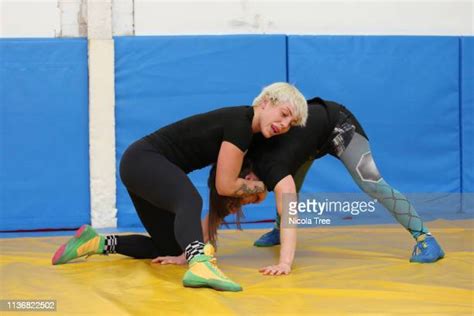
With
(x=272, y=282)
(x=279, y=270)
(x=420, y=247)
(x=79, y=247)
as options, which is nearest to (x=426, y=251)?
(x=420, y=247)

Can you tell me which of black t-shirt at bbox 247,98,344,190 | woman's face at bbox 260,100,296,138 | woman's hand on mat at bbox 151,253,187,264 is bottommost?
woman's hand on mat at bbox 151,253,187,264

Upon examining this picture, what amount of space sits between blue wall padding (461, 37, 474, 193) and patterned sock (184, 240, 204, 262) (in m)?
3.72

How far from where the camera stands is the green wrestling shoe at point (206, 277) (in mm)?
2379

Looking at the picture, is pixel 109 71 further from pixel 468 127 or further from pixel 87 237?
pixel 468 127

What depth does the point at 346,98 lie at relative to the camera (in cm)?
547

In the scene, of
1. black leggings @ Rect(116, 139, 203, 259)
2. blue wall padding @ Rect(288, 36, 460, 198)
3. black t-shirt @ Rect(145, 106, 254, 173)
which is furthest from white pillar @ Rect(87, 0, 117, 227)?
black t-shirt @ Rect(145, 106, 254, 173)

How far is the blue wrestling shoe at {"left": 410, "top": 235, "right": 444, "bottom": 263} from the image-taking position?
2961mm

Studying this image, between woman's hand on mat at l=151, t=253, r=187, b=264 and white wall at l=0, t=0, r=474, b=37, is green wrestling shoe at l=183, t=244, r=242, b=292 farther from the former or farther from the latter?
white wall at l=0, t=0, r=474, b=37

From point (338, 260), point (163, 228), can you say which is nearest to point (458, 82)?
point (338, 260)

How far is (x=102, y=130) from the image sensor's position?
5164 mm

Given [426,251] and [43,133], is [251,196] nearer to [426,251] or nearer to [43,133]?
[426,251]

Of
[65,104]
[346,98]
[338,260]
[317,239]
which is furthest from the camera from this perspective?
[346,98]

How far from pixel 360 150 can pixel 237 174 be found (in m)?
0.69

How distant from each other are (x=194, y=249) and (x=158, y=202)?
375mm
